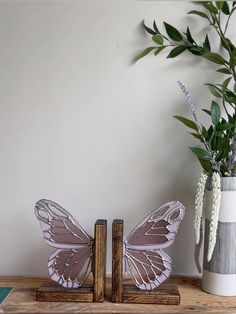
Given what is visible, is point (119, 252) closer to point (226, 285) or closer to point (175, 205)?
point (175, 205)

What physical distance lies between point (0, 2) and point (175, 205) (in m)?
0.75

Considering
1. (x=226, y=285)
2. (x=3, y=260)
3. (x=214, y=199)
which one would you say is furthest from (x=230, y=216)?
(x=3, y=260)

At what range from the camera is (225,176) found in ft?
3.04

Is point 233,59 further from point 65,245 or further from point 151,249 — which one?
point 65,245

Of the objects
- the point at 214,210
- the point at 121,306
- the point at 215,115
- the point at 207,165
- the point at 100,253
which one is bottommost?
the point at 121,306

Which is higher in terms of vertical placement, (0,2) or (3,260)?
(0,2)

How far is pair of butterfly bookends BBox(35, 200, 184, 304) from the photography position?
89cm

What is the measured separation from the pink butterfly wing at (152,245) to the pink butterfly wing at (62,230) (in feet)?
0.36

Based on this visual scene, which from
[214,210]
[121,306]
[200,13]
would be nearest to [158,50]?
[200,13]

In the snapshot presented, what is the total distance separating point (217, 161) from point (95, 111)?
1.20ft

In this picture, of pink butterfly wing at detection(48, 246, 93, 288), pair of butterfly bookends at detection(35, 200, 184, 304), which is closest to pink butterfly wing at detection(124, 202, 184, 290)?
pair of butterfly bookends at detection(35, 200, 184, 304)

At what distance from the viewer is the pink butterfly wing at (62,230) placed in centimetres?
91

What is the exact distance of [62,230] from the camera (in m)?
0.91

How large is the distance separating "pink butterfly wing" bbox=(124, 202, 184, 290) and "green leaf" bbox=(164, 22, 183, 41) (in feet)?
1.49
